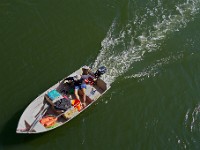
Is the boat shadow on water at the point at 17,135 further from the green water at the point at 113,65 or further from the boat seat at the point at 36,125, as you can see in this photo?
the boat seat at the point at 36,125

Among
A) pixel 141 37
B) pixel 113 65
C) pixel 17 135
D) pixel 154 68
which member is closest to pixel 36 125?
pixel 17 135

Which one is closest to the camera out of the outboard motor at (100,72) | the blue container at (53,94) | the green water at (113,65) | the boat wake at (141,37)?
the blue container at (53,94)

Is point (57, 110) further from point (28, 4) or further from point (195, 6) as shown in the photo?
point (195, 6)

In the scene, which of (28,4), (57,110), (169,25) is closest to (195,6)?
(169,25)

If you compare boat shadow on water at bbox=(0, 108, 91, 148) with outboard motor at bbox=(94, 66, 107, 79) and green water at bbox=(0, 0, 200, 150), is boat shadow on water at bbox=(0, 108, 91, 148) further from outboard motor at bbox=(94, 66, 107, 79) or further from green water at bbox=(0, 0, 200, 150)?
outboard motor at bbox=(94, 66, 107, 79)

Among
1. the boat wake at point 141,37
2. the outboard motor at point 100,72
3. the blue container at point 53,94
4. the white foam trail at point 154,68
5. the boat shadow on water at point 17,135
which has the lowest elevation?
the boat shadow on water at point 17,135

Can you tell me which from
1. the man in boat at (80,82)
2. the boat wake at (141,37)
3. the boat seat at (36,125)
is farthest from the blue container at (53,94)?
the boat wake at (141,37)
